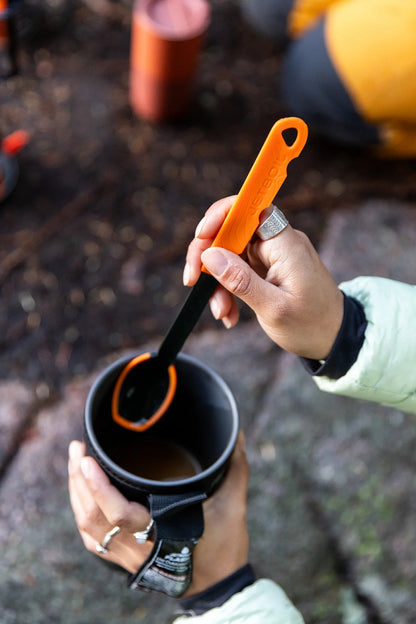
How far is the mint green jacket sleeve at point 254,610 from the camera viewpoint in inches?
35.7

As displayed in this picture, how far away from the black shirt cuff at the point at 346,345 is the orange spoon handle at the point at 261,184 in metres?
0.21

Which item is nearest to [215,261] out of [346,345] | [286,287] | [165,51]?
[286,287]

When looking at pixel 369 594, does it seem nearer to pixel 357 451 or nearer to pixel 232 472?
pixel 357 451

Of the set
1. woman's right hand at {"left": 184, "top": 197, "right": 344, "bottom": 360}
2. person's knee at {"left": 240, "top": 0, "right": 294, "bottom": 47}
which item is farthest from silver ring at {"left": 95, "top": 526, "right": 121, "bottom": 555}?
person's knee at {"left": 240, "top": 0, "right": 294, "bottom": 47}

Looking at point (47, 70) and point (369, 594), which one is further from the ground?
point (47, 70)

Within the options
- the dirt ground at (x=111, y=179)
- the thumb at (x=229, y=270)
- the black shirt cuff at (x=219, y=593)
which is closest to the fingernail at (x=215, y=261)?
the thumb at (x=229, y=270)

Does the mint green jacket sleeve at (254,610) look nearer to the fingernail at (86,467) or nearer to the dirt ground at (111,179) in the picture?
the fingernail at (86,467)

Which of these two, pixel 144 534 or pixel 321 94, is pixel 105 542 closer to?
pixel 144 534

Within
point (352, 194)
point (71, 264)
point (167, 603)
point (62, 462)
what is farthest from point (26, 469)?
point (352, 194)

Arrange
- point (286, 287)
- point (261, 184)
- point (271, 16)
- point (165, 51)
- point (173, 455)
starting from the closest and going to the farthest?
1. point (261, 184)
2. point (286, 287)
3. point (173, 455)
4. point (165, 51)
5. point (271, 16)

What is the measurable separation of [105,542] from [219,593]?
18 centimetres

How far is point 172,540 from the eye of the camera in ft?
2.71

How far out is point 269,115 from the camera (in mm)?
2289

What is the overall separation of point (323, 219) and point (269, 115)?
54cm
